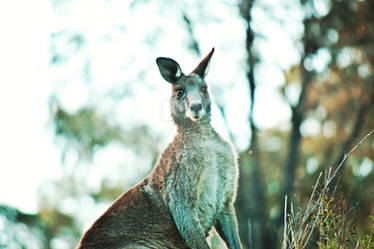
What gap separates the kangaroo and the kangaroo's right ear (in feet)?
0.95

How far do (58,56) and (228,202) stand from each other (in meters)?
7.91

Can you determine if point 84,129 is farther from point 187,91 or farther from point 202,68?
point 187,91

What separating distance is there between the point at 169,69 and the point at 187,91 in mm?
427

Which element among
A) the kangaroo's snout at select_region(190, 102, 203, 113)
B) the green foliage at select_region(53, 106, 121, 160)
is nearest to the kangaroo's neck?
the kangaroo's snout at select_region(190, 102, 203, 113)

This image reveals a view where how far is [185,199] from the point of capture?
5531mm

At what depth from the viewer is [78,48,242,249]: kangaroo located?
5543 millimetres

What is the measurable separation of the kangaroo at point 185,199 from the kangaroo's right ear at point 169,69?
0.29 m

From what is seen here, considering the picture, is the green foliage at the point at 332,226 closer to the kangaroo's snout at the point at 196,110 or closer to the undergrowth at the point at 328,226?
the undergrowth at the point at 328,226

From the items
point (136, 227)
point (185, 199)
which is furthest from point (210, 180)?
point (136, 227)

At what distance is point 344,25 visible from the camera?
13867 mm

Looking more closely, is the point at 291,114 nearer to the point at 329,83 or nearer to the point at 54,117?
the point at 329,83

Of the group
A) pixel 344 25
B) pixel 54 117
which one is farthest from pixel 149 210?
pixel 344 25

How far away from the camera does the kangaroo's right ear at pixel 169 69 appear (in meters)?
6.23

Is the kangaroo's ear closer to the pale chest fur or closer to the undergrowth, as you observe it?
the pale chest fur
